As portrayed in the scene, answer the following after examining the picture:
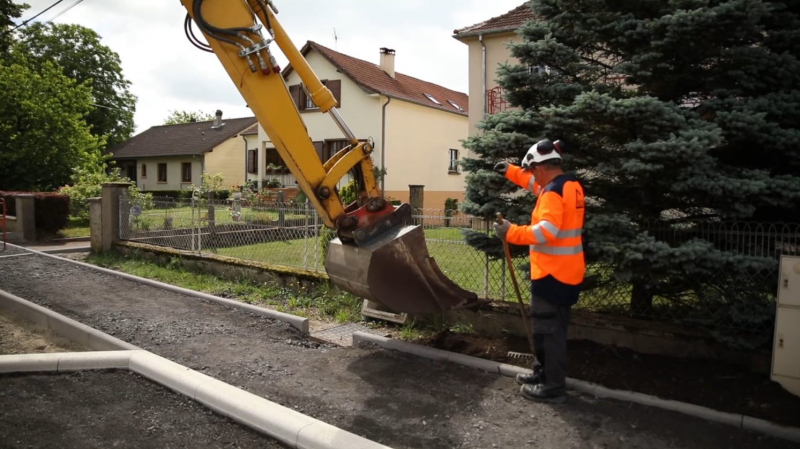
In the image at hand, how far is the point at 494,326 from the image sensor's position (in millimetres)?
5723

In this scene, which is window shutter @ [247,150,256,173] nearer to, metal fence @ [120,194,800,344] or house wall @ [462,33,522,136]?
house wall @ [462,33,522,136]

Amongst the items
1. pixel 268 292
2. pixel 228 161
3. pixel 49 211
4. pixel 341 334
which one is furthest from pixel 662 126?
pixel 228 161

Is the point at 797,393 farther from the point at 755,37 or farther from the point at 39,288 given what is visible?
the point at 39,288

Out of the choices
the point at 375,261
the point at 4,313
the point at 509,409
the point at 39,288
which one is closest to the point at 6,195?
the point at 39,288

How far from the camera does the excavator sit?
5.00 meters

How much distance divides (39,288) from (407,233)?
622 centimetres

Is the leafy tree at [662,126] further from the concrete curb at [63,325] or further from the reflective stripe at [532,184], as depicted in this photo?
the concrete curb at [63,325]

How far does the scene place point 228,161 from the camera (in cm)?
3831

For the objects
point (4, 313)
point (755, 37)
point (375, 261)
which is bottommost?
point (4, 313)

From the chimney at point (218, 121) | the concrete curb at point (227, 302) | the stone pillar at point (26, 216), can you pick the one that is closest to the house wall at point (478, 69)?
the concrete curb at point (227, 302)

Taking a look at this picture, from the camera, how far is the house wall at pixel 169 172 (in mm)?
37906

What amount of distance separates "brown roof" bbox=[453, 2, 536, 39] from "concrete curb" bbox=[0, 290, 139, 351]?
1359cm

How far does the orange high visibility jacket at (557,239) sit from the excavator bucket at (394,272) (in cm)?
114

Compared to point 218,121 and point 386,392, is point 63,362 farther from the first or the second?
point 218,121
